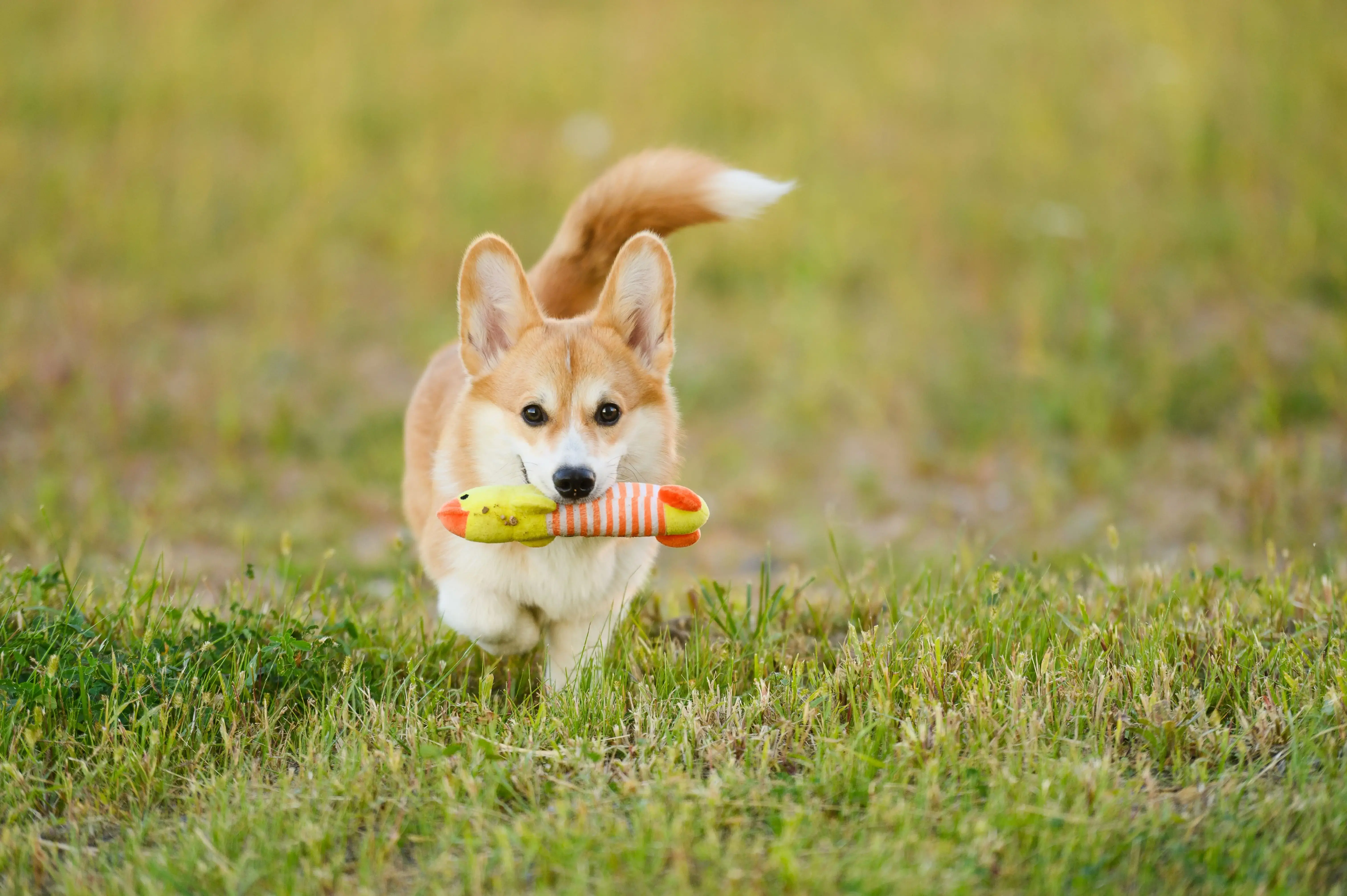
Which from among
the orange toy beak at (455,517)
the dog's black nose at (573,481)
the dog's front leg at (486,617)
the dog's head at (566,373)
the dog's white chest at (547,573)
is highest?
the dog's head at (566,373)

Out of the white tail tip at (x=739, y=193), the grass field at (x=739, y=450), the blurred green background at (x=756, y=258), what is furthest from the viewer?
the blurred green background at (x=756, y=258)

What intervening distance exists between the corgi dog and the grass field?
0.19 metres

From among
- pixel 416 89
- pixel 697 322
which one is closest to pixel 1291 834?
pixel 697 322

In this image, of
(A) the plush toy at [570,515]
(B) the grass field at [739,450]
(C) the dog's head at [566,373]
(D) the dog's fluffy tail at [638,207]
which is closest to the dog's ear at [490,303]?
(C) the dog's head at [566,373]

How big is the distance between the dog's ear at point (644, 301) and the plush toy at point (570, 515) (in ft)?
1.98

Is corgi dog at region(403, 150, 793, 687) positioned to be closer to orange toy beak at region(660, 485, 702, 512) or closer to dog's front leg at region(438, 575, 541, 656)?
dog's front leg at region(438, 575, 541, 656)

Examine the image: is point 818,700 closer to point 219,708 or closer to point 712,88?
point 219,708

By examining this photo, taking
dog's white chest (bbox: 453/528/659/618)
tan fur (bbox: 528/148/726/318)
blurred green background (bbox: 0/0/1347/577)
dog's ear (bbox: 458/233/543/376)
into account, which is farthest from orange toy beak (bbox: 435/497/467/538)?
blurred green background (bbox: 0/0/1347/577)

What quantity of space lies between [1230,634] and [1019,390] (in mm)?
3463

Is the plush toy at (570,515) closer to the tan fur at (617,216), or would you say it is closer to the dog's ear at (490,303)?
the dog's ear at (490,303)

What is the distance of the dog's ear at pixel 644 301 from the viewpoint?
327 centimetres

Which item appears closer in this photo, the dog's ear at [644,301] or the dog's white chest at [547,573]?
Result: the dog's white chest at [547,573]

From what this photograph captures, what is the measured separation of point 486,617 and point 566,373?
716 mm

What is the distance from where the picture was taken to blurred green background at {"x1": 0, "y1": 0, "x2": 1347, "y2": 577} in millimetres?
5617
